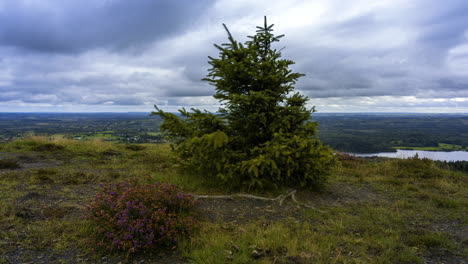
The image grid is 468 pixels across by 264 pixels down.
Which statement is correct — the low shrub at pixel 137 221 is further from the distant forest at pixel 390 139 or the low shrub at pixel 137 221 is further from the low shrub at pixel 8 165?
the distant forest at pixel 390 139

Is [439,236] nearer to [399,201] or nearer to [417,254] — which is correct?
[417,254]

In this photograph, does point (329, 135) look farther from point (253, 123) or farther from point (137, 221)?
point (137, 221)

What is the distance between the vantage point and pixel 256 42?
7.84 metres

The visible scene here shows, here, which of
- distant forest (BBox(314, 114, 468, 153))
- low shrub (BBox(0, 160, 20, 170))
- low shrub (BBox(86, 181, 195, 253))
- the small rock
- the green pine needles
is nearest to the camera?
the small rock

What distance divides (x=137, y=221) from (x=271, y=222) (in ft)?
9.15

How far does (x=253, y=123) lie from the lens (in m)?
7.40

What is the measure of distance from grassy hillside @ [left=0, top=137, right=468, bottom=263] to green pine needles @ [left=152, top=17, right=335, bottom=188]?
76 cm

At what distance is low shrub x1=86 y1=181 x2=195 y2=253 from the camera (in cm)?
405

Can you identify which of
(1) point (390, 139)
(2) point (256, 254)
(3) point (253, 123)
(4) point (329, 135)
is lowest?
(1) point (390, 139)

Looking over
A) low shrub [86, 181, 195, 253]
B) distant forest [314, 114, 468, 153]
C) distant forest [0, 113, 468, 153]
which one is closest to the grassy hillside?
low shrub [86, 181, 195, 253]

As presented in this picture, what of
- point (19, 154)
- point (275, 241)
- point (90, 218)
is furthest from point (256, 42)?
point (19, 154)

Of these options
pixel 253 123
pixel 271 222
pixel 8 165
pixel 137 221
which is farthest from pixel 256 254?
pixel 8 165

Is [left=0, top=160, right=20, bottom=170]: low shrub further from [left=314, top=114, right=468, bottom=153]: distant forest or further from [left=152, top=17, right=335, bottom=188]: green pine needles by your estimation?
[left=314, top=114, right=468, bottom=153]: distant forest

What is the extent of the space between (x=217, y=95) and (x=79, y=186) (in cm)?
522
